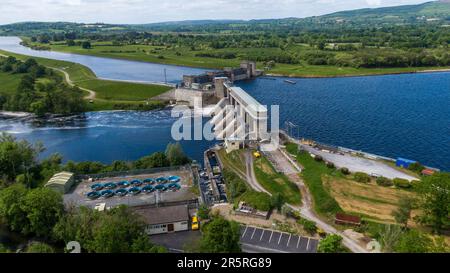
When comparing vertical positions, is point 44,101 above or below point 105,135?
above

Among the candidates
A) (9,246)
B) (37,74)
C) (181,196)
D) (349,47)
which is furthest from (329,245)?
(349,47)

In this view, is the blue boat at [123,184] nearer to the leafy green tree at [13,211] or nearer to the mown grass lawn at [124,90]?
the leafy green tree at [13,211]

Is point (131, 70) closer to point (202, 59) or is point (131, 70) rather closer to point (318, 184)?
point (202, 59)

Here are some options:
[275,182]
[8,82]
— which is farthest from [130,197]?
[8,82]

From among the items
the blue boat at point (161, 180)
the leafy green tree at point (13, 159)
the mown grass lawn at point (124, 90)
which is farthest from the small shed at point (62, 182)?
the mown grass lawn at point (124, 90)

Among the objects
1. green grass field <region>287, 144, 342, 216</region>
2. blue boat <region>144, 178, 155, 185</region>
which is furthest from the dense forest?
green grass field <region>287, 144, 342, 216</region>

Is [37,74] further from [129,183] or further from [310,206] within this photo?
[310,206]
